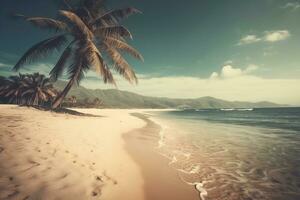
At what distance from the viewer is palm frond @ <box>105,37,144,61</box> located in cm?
1551

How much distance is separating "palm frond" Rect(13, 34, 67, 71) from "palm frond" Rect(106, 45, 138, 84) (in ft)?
12.5

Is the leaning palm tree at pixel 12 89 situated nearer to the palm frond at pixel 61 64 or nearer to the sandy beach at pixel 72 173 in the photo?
the palm frond at pixel 61 64

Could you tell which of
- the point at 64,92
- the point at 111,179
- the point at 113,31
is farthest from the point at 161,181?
the point at 113,31

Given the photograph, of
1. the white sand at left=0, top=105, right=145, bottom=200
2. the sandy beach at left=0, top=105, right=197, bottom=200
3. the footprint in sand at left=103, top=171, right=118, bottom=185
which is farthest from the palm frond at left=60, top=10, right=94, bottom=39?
the footprint in sand at left=103, top=171, right=118, bottom=185

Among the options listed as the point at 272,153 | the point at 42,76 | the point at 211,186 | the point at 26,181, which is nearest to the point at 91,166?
the point at 26,181

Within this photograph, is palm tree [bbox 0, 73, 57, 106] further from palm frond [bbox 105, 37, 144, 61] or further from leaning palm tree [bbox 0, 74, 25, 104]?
palm frond [bbox 105, 37, 144, 61]

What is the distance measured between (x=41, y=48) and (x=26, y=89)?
28.4 m

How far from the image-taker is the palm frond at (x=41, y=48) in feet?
46.5

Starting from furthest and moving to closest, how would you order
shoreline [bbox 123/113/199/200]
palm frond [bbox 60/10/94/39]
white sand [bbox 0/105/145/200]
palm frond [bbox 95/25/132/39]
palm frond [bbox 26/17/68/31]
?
palm frond [bbox 95/25/132/39] → palm frond [bbox 26/17/68/31] → palm frond [bbox 60/10/94/39] → shoreline [bbox 123/113/199/200] → white sand [bbox 0/105/145/200]

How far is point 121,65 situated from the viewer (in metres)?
15.1

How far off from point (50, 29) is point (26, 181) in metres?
13.6

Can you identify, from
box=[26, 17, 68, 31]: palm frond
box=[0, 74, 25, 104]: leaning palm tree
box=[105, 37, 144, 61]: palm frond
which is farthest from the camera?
box=[0, 74, 25, 104]: leaning palm tree

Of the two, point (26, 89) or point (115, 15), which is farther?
point (26, 89)

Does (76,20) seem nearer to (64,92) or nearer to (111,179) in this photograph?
(64,92)
